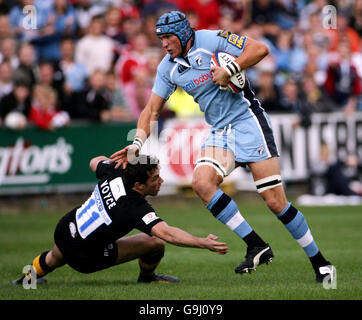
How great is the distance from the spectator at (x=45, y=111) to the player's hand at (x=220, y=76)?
8.14 meters

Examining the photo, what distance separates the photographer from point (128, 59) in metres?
16.5

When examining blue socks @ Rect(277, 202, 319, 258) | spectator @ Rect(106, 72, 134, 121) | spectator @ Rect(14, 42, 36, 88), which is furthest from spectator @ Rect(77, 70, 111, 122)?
blue socks @ Rect(277, 202, 319, 258)

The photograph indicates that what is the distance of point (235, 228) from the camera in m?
7.34

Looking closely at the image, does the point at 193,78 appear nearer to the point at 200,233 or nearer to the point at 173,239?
the point at 173,239

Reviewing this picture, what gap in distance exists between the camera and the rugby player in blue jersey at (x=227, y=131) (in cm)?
734

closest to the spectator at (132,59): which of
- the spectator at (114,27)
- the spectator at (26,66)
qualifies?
the spectator at (114,27)

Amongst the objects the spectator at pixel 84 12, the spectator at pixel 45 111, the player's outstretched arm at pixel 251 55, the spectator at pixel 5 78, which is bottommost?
the player's outstretched arm at pixel 251 55

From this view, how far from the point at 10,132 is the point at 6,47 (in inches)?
74.4

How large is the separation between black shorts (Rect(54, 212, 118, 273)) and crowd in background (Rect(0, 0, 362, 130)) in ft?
24.8

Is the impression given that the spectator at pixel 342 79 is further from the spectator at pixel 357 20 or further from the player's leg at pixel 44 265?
the player's leg at pixel 44 265

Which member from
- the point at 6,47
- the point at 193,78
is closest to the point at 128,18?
the point at 6,47

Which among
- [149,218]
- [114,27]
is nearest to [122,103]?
[114,27]

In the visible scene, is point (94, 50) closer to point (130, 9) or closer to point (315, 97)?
point (130, 9)

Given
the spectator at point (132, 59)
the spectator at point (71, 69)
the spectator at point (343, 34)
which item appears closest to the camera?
the spectator at point (71, 69)
